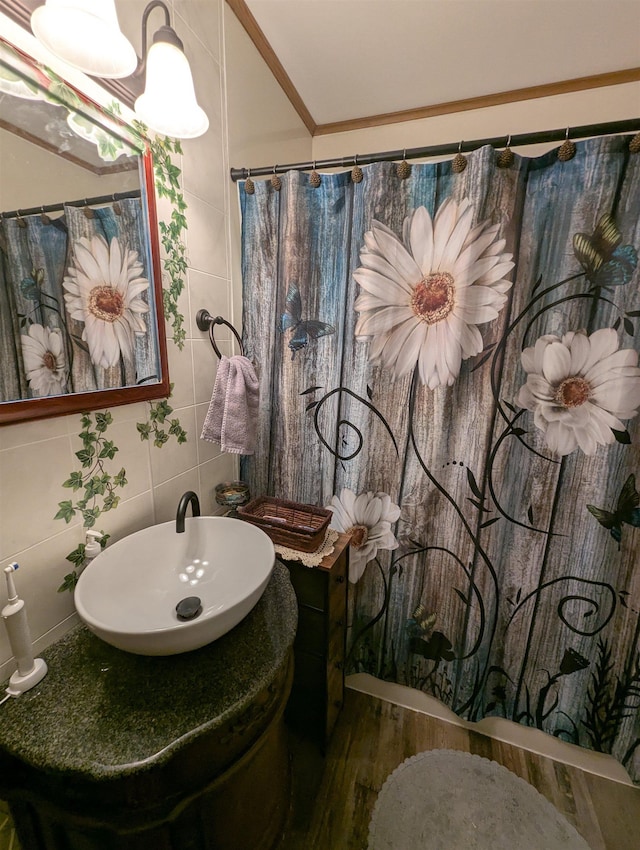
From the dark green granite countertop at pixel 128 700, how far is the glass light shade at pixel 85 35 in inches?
45.7

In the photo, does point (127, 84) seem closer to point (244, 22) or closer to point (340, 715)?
point (244, 22)

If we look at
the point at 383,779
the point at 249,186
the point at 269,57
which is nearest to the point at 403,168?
the point at 249,186

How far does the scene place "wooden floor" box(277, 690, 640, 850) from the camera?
1.08 m

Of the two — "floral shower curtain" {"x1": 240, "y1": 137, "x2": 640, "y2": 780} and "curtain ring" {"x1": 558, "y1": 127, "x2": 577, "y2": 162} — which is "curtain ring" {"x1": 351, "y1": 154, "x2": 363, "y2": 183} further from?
"curtain ring" {"x1": 558, "y1": 127, "x2": 577, "y2": 162}

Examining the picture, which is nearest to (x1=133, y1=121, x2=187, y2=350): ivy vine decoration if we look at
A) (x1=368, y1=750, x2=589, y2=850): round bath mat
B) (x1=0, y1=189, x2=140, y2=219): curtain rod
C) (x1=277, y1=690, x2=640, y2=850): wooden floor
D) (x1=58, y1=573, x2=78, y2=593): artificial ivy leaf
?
(x1=0, y1=189, x2=140, y2=219): curtain rod

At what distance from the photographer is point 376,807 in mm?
1135

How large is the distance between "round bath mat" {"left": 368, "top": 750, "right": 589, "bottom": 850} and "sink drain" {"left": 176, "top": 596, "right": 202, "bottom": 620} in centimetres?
100

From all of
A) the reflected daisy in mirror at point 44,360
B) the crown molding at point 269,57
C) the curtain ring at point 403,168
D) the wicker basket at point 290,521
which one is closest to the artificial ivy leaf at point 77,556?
the reflected daisy in mirror at point 44,360

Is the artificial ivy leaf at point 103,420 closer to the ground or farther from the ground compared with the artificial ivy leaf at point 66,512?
farther from the ground

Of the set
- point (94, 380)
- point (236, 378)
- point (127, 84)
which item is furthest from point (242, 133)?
point (94, 380)

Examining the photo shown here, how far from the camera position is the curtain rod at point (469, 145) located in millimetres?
906

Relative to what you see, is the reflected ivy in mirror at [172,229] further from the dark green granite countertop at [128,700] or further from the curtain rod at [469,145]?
the dark green granite countertop at [128,700]

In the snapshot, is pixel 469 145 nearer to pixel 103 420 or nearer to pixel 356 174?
pixel 356 174

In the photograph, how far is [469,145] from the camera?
1.00 m
